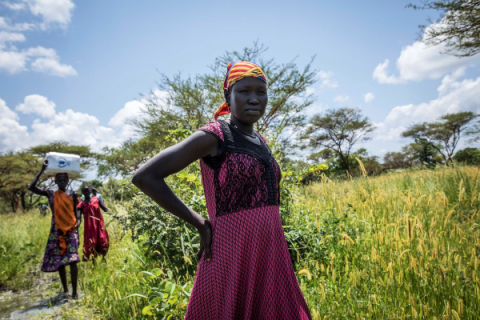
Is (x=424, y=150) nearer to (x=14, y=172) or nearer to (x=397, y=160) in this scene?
(x=397, y=160)

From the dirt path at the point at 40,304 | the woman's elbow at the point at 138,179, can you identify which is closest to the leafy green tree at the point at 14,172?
the dirt path at the point at 40,304

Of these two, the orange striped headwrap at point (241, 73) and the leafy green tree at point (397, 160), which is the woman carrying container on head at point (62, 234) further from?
the leafy green tree at point (397, 160)

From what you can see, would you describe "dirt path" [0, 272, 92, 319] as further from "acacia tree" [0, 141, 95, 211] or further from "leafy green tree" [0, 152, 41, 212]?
"leafy green tree" [0, 152, 41, 212]

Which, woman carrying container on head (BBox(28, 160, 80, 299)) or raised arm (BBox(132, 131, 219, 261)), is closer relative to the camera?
raised arm (BBox(132, 131, 219, 261))

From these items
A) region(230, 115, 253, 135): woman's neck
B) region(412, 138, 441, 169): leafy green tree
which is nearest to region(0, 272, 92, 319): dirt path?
region(230, 115, 253, 135): woman's neck

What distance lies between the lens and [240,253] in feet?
3.56

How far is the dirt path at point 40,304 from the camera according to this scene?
3234 mm

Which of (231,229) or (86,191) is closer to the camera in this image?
(231,229)

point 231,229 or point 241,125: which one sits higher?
point 241,125

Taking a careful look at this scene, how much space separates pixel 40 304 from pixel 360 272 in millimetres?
4016

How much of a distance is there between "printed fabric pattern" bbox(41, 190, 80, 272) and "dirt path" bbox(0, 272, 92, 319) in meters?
0.41

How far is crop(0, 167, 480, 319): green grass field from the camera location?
5.80ft

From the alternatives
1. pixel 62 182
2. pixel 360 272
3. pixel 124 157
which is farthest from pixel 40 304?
pixel 124 157

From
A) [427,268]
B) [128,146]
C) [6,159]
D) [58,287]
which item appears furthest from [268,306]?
[6,159]
